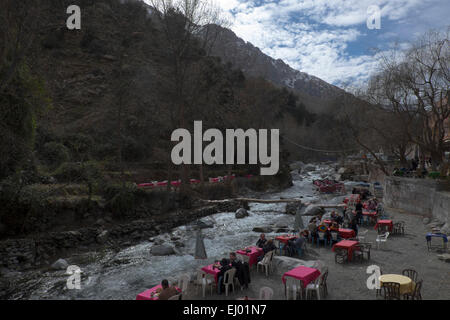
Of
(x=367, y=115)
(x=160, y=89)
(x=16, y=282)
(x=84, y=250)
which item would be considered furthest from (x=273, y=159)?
(x=16, y=282)

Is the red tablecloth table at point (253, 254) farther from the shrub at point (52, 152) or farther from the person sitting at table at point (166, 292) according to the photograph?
the shrub at point (52, 152)

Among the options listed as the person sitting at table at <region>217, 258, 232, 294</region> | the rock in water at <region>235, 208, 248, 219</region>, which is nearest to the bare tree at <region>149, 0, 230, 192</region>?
the rock in water at <region>235, 208, 248, 219</region>

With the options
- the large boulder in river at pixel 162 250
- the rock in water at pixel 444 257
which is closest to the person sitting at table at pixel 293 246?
the rock in water at pixel 444 257

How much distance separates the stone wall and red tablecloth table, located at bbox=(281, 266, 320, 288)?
1010 centimetres

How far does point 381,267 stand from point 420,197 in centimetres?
1161

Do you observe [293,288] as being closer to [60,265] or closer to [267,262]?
[267,262]

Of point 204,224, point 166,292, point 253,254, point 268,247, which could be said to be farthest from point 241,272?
point 204,224

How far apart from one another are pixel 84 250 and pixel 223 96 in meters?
37.6

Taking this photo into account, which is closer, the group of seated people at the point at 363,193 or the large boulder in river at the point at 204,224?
the large boulder in river at the point at 204,224

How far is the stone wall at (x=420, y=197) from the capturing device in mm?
15929

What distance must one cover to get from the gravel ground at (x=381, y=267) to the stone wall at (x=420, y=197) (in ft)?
9.88

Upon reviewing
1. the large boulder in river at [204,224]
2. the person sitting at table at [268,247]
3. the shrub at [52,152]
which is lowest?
the large boulder in river at [204,224]

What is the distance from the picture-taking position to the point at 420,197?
19.0 metres
